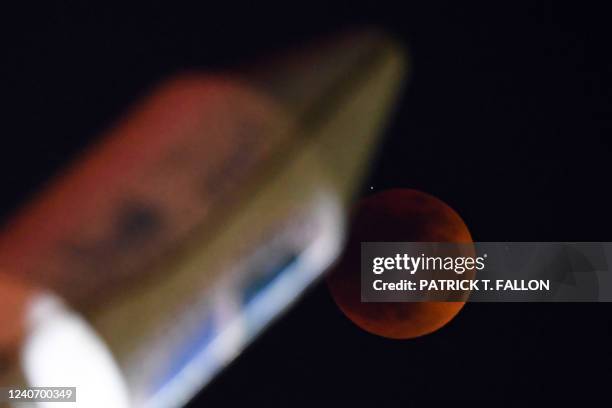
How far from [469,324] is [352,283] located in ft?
0.77

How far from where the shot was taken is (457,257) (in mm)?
1225

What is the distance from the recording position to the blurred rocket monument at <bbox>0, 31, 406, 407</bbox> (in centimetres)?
120

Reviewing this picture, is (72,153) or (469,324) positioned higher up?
(72,153)

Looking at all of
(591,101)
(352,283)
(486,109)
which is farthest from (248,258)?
(591,101)

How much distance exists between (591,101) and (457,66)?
266 mm

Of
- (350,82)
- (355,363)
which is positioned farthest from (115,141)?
(355,363)

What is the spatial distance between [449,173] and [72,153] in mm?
720

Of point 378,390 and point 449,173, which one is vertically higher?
point 449,173

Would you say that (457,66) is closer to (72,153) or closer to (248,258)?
(248,258)

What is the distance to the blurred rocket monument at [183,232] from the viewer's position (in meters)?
1.20

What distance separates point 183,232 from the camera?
3.95 ft

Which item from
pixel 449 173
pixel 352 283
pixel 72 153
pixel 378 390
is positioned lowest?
pixel 378 390

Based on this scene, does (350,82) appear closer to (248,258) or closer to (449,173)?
(449,173)

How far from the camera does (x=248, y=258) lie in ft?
3.96
